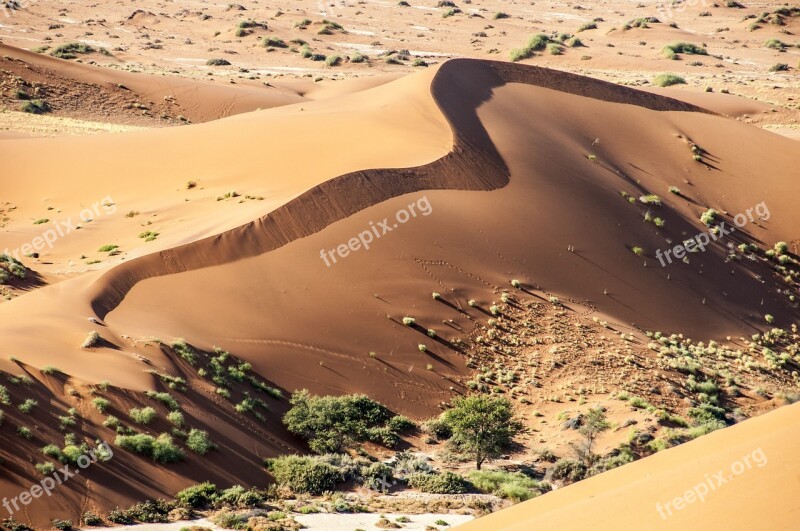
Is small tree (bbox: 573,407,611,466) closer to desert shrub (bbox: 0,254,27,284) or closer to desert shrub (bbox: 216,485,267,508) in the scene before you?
desert shrub (bbox: 216,485,267,508)

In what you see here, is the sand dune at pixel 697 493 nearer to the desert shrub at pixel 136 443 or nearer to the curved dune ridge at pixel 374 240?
the desert shrub at pixel 136 443

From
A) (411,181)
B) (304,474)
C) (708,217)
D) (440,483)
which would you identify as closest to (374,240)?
(411,181)

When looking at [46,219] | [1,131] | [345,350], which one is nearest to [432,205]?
[345,350]

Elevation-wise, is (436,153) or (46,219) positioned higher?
(436,153)

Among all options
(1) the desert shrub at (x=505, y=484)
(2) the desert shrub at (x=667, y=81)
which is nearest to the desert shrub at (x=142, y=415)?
(1) the desert shrub at (x=505, y=484)

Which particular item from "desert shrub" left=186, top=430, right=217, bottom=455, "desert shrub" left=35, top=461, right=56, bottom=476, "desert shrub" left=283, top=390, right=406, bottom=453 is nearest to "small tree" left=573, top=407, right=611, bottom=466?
"desert shrub" left=283, top=390, right=406, bottom=453

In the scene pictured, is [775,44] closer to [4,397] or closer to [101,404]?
[101,404]

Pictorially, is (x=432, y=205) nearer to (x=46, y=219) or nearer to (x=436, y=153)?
(x=436, y=153)
